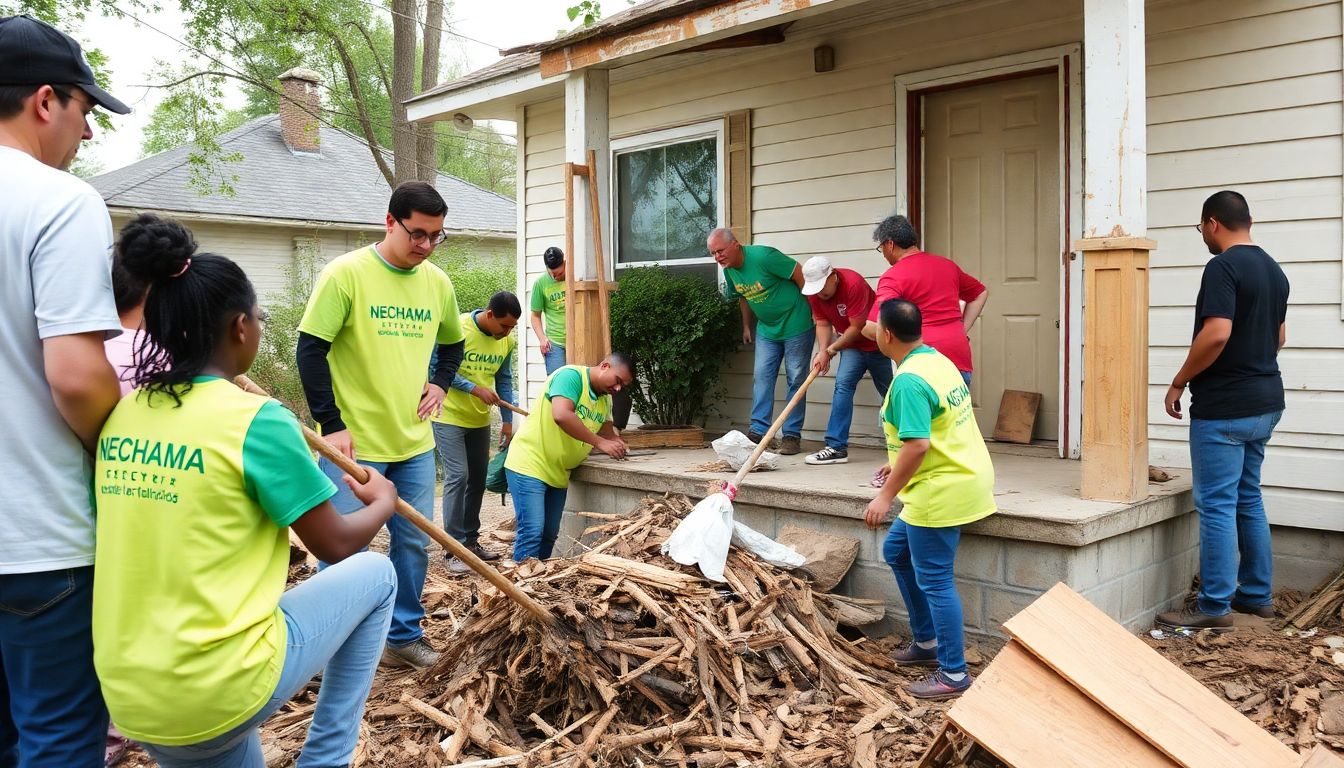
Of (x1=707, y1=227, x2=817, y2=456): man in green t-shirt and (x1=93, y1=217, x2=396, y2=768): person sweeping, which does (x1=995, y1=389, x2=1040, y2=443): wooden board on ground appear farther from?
(x1=93, y1=217, x2=396, y2=768): person sweeping

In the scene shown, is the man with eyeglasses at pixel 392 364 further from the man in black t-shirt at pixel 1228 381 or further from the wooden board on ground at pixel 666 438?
the man in black t-shirt at pixel 1228 381

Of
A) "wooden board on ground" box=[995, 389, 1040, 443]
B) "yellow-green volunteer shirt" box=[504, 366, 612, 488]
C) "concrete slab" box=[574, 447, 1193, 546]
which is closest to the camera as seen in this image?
"concrete slab" box=[574, 447, 1193, 546]

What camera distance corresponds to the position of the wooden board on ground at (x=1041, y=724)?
3338 mm

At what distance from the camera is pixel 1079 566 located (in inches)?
186

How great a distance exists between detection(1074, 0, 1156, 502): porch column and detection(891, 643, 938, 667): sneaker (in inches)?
45.2

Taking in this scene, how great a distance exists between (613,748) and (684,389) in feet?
15.6

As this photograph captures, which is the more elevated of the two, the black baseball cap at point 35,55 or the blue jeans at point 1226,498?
the black baseball cap at point 35,55

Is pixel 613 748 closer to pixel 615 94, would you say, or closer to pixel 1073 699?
pixel 1073 699

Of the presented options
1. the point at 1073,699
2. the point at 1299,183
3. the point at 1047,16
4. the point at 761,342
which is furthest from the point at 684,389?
the point at 1073,699

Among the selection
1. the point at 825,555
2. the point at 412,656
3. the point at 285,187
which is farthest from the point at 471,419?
the point at 285,187

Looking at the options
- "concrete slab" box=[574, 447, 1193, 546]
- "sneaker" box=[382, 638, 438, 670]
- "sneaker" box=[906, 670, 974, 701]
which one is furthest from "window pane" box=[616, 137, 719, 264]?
"sneaker" box=[906, 670, 974, 701]

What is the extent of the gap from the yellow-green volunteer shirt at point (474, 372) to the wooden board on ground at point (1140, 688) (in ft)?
14.4

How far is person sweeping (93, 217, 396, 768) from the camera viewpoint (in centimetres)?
226

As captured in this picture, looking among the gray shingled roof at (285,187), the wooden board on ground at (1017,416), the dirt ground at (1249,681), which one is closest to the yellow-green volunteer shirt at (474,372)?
the dirt ground at (1249,681)
